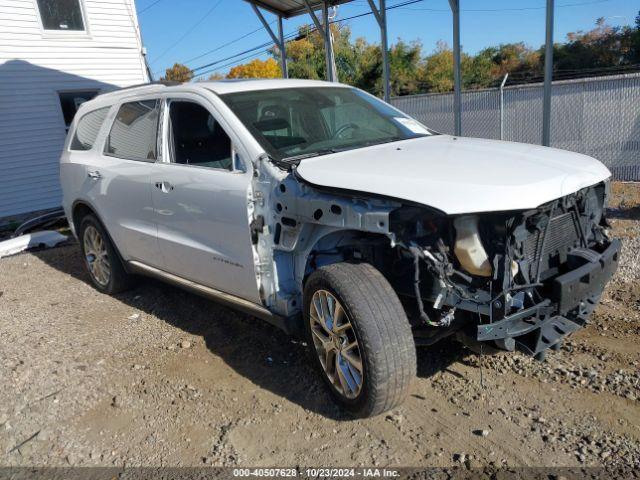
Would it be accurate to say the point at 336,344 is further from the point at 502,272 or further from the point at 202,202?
the point at 202,202

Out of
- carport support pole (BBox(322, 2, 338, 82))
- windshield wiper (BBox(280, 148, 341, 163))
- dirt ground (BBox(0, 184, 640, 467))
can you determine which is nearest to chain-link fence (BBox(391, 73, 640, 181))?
carport support pole (BBox(322, 2, 338, 82))

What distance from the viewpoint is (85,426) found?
3273 mm

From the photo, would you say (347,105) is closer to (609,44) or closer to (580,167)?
(580,167)

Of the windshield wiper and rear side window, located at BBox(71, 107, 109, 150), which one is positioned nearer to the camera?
the windshield wiper

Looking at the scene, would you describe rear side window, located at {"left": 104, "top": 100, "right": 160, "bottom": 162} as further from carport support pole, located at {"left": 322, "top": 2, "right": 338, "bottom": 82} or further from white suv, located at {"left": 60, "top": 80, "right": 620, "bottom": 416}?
carport support pole, located at {"left": 322, "top": 2, "right": 338, "bottom": 82}

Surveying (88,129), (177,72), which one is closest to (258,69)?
(177,72)

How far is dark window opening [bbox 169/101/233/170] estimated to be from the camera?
12.3 ft

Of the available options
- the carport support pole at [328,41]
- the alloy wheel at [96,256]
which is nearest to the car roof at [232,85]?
the alloy wheel at [96,256]

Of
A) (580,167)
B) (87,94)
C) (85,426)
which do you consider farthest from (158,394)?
(87,94)

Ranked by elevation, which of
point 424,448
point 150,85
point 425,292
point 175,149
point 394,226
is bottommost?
point 424,448

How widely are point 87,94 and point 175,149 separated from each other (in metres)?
10.3

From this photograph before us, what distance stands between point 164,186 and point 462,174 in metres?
2.32

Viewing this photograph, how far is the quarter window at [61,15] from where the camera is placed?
1201cm

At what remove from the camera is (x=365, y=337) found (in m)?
2.82
